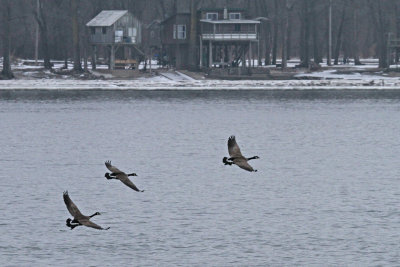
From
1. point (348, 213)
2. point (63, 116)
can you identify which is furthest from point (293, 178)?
point (63, 116)

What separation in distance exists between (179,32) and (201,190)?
90702 millimetres

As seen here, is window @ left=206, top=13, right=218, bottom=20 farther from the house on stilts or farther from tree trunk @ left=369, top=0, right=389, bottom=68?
tree trunk @ left=369, top=0, right=389, bottom=68

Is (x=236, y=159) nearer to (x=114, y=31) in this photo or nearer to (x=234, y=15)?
(x=114, y=31)

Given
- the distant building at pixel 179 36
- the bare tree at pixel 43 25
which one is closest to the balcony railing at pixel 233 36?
the distant building at pixel 179 36

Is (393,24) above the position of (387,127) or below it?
above

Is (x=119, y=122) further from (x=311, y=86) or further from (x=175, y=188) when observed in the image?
(x=175, y=188)

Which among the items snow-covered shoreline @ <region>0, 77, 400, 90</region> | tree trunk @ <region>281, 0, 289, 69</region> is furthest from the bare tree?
tree trunk @ <region>281, 0, 289, 69</region>

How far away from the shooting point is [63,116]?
87438 millimetres

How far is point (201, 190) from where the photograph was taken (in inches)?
1719

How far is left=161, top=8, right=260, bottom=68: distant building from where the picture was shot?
12488cm

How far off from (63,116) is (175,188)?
44.7m

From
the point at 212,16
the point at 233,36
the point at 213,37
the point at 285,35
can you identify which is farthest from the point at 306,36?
the point at 285,35

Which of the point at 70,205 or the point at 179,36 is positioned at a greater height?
the point at 179,36

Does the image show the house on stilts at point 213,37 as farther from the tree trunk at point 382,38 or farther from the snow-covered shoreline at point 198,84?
the tree trunk at point 382,38
